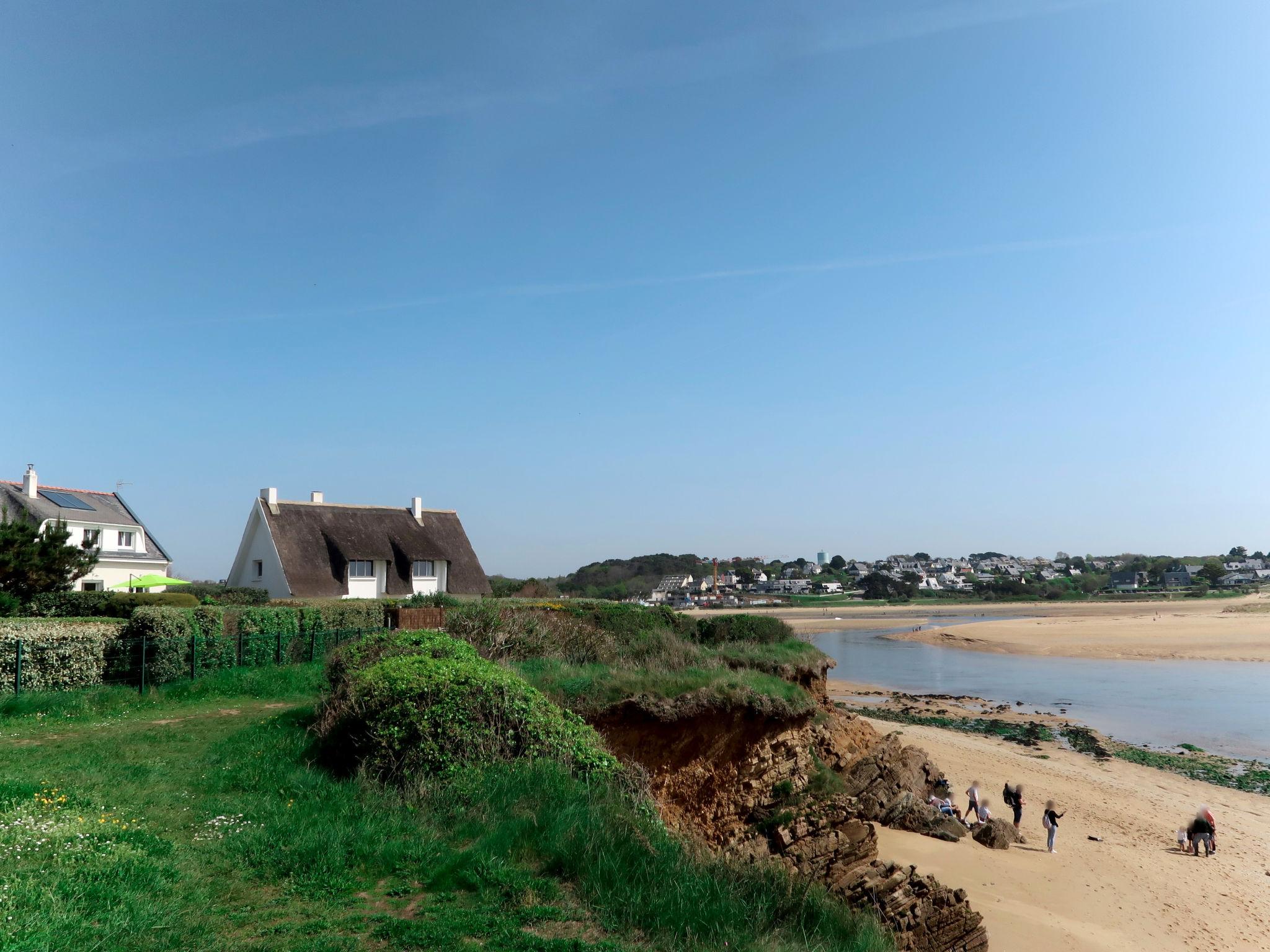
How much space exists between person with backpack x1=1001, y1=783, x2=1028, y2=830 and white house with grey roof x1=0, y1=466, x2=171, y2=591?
106 ft

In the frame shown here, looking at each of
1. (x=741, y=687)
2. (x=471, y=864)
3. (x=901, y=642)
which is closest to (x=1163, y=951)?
(x=741, y=687)

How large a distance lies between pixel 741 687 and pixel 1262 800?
649 inches

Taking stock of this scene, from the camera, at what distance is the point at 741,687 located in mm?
13234

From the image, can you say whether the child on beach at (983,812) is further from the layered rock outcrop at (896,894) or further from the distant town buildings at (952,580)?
the distant town buildings at (952,580)

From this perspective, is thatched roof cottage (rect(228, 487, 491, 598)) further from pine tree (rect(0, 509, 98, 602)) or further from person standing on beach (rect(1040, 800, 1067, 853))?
person standing on beach (rect(1040, 800, 1067, 853))

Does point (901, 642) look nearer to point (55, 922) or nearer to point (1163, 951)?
point (1163, 951)

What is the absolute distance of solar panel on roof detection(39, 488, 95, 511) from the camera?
34.2 m

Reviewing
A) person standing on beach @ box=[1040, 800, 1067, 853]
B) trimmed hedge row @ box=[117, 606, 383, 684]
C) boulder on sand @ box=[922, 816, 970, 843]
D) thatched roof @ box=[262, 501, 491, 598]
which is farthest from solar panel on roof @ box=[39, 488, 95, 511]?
person standing on beach @ box=[1040, 800, 1067, 853]

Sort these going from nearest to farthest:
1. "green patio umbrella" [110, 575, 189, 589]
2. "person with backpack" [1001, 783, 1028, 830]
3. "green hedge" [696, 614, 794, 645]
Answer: "person with backpack" [1001, 783, 1028, 830] → "green hedge" [696, 614, 794, 645] → "green patio umbrella" [110, 575, 189, 589]

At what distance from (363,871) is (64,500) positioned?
119 ft

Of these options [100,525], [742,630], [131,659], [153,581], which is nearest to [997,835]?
[742,630]

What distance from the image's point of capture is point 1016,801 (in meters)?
17.4

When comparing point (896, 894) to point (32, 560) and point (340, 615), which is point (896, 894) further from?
point (32, 560)

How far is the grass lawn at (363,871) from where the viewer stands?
16.8 feet
